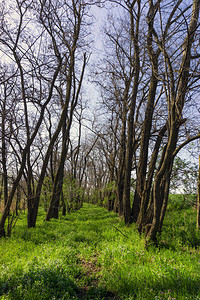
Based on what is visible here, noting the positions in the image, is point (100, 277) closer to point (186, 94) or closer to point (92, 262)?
point (92, 262)

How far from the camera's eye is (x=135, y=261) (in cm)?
480

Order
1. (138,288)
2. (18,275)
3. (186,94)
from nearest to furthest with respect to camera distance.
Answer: (138,288) < (18,275) < (186,94)

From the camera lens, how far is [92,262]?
17.4 feet

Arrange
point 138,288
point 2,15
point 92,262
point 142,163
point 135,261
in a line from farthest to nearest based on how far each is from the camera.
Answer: point 142,163
point 2,15
point 92,262
point 135,261
point 138,288

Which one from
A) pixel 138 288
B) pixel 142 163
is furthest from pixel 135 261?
pixel 142 163

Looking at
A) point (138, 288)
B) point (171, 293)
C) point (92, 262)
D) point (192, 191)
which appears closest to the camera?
point (171, 293)

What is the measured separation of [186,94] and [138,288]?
194 inches

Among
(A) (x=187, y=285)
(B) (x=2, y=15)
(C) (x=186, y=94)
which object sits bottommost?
(A) (x=187, y=285)

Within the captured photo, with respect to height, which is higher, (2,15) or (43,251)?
(2,15)

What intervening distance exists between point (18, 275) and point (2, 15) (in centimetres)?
863

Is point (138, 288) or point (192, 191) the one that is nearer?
point (138, 288)

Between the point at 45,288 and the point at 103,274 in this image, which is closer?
the point at 45,288

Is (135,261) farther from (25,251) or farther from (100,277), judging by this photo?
(25,251)

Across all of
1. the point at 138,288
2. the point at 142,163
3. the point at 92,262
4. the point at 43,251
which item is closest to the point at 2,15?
the point at 142,163
